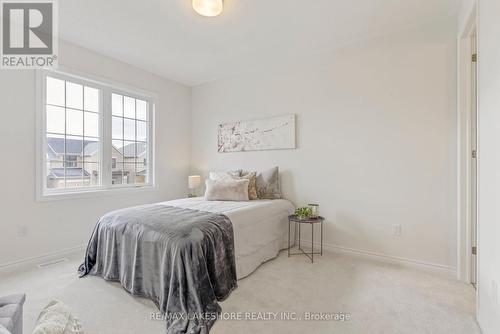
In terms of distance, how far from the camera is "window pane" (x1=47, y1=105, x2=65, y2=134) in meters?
2.96

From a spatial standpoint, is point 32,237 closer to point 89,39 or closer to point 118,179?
point 118,179

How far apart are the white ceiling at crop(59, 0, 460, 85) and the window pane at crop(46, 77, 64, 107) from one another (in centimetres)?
53

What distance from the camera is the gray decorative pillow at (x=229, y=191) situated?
125 inches

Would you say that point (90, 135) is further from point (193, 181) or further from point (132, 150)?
point (193, 181)

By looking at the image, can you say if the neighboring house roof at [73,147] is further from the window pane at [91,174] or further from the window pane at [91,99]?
the window pane at [91,99]

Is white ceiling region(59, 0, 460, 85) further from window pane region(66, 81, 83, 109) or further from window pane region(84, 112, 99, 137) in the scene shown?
window pane region(84, 112, 99, 137)

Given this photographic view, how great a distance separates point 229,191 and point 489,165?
95.6 inches

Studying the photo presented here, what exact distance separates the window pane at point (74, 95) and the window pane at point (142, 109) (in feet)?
2.66

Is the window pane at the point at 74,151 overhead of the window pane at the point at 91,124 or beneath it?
beneath

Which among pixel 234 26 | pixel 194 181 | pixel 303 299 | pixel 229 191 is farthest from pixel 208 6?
pixel 194 181

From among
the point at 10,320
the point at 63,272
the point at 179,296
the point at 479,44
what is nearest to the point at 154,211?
the point at 179,296

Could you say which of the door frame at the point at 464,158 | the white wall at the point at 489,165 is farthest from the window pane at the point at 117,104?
the door frame at the point at 464,158

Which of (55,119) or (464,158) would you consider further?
(55,119)

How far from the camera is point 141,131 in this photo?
398 cm
